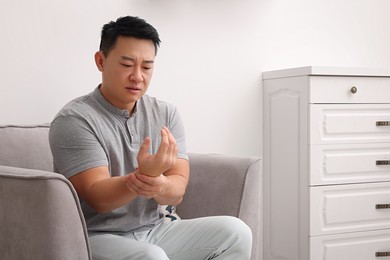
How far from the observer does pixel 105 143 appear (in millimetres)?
1526

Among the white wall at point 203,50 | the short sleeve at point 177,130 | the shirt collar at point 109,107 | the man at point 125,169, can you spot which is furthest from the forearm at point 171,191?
the white wall at point 203,50

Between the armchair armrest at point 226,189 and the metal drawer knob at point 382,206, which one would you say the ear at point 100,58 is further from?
the metal drawer knob at point 382,206

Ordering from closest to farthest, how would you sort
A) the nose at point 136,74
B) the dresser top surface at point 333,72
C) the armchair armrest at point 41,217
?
the armchair armrest at point 41,217 < the nose at point 136,74 < the dresser top surface at point 333,72

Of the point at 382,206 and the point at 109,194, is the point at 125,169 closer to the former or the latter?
the point at 109,194

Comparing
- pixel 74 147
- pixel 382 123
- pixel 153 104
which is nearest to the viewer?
pixel 74 147

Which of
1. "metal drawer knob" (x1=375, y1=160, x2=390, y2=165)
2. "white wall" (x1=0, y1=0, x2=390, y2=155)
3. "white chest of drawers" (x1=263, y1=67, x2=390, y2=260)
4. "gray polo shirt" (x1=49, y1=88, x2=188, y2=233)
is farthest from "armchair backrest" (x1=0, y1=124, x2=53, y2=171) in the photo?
"metal drawer knob" (x1=375, y1=160, x2=390, y2=165)

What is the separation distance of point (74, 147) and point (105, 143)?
99mm

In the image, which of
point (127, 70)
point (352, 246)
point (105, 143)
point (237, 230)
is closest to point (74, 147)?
point (105, 143)

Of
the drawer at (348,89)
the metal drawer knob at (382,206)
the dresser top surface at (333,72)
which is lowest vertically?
the metal drawer knob at (382,206)

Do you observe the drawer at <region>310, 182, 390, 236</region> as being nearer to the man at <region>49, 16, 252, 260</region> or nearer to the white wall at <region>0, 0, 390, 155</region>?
the white wall at <region>0, 0, 390, 155</region>

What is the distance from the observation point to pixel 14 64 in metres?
2.10

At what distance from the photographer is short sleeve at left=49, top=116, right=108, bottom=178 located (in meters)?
1.44

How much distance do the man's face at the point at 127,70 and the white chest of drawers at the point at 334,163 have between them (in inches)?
35.4

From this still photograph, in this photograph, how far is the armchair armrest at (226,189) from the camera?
176cm
